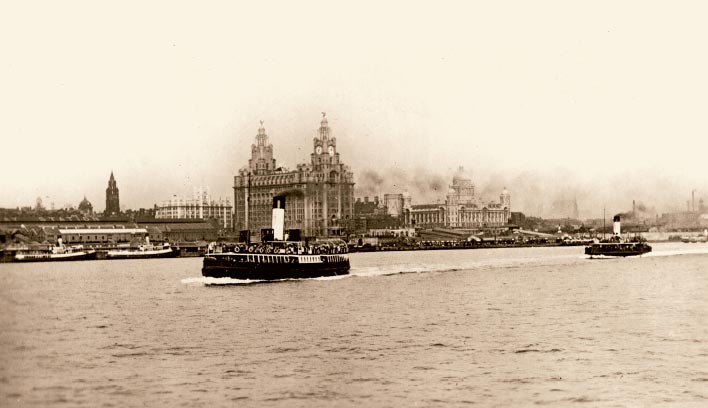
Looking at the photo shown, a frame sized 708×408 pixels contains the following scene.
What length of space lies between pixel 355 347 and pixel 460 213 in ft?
520

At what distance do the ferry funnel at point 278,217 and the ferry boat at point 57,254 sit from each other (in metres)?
33.0

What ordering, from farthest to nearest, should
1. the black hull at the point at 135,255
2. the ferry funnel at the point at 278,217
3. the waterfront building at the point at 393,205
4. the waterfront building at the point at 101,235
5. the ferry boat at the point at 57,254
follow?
the waterfront building at the point at 393,205
the waterfront building at the point at 101,235
the black hull at the point at 135,255
the ferry boat at the point at 57,254
the ferry funnel at the point at 278,217

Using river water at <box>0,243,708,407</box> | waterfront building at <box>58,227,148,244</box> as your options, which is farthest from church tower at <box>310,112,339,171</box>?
river water at <box>0,243,708,407</box>

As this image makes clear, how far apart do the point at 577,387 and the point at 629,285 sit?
26.2m

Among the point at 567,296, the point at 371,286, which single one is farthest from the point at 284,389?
the point at 371,286

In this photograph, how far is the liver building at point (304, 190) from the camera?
135 metres

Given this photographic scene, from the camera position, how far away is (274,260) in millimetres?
46281

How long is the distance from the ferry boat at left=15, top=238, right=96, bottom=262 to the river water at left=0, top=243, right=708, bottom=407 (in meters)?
40.8

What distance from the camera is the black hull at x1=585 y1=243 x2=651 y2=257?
7969cm

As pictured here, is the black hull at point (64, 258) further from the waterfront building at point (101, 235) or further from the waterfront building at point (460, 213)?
the waterfront building at point (460, 213)

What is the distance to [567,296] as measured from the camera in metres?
37.5

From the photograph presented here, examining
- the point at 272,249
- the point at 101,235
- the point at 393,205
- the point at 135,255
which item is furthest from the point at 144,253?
the point at 393,205

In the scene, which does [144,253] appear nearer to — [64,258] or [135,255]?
[135,255]

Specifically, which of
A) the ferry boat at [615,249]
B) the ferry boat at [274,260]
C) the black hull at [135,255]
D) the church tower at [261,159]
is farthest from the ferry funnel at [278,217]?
the church tower at [261,159]
